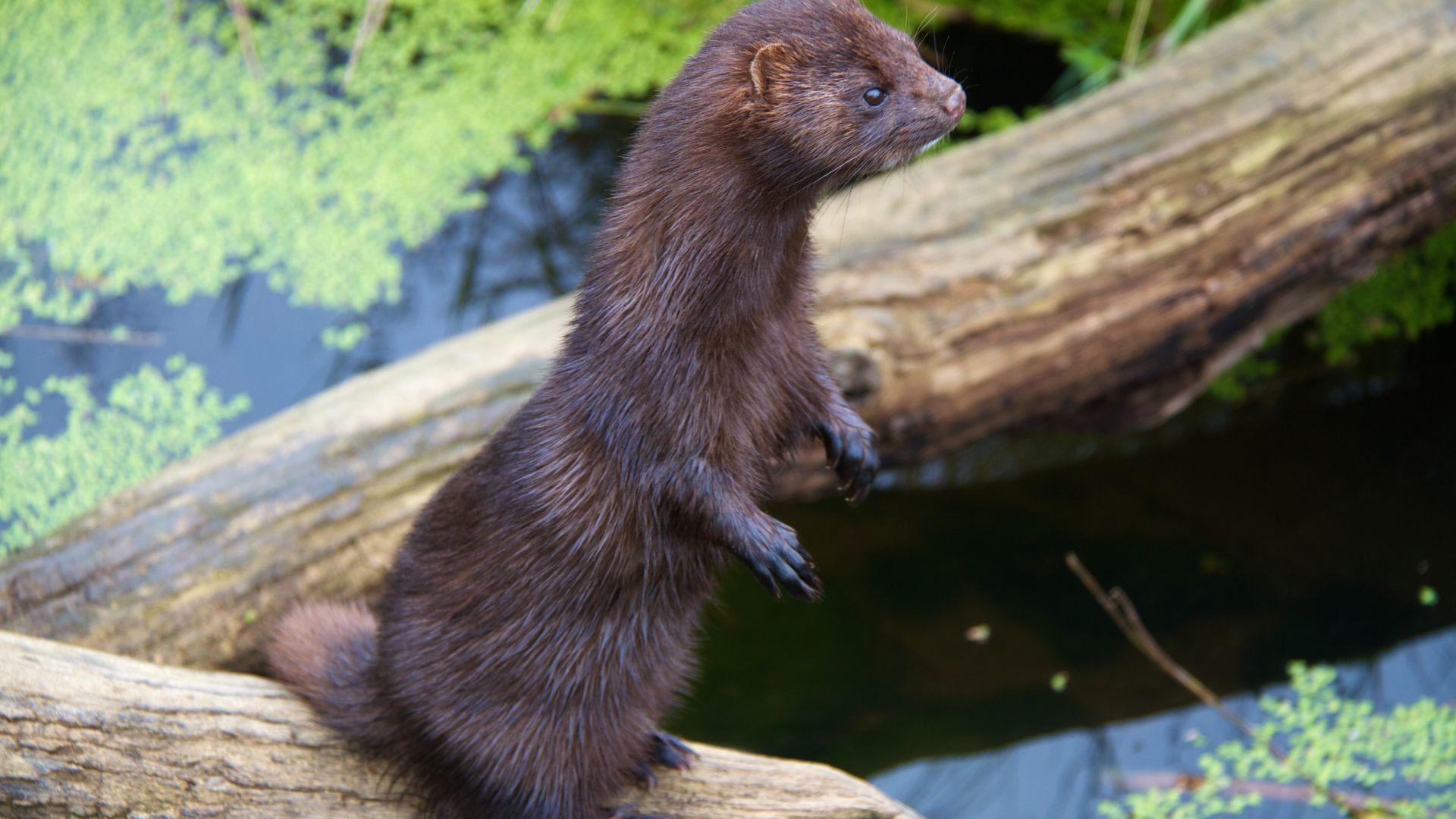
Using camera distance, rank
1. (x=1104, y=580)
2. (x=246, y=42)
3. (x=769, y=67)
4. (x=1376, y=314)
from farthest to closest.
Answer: (x=1376, y=314) < (x=246, y=42) < (x=1104, y=580) < (x=769, y=67)

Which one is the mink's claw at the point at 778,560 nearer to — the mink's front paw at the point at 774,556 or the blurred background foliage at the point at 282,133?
the mink's front paw at the point at 774,556

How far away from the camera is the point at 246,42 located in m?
4.01

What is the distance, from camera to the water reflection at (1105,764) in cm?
303

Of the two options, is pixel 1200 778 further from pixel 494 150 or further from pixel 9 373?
pixel 9 373

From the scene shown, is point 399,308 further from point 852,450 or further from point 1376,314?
point 1376,314

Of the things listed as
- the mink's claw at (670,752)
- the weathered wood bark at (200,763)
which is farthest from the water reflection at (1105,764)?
the mink's claw at (670,752)

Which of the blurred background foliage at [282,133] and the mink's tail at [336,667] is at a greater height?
the blurred background foliage at [282,133]

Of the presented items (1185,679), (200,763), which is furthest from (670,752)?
(1185,679)

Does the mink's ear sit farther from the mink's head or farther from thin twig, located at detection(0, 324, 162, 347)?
thin twig, located at detection(0, 324, 162, 347)

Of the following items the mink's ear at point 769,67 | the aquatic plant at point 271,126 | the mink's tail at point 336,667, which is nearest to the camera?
the mink's ear at point 769,67

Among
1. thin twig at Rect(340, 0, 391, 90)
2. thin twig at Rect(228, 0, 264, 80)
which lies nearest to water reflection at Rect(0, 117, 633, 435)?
thin twig at Rect(340, 0, 391, 90)

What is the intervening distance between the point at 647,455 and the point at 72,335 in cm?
230

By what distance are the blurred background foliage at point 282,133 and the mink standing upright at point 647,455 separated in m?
1.41

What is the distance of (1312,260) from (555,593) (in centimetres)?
228
